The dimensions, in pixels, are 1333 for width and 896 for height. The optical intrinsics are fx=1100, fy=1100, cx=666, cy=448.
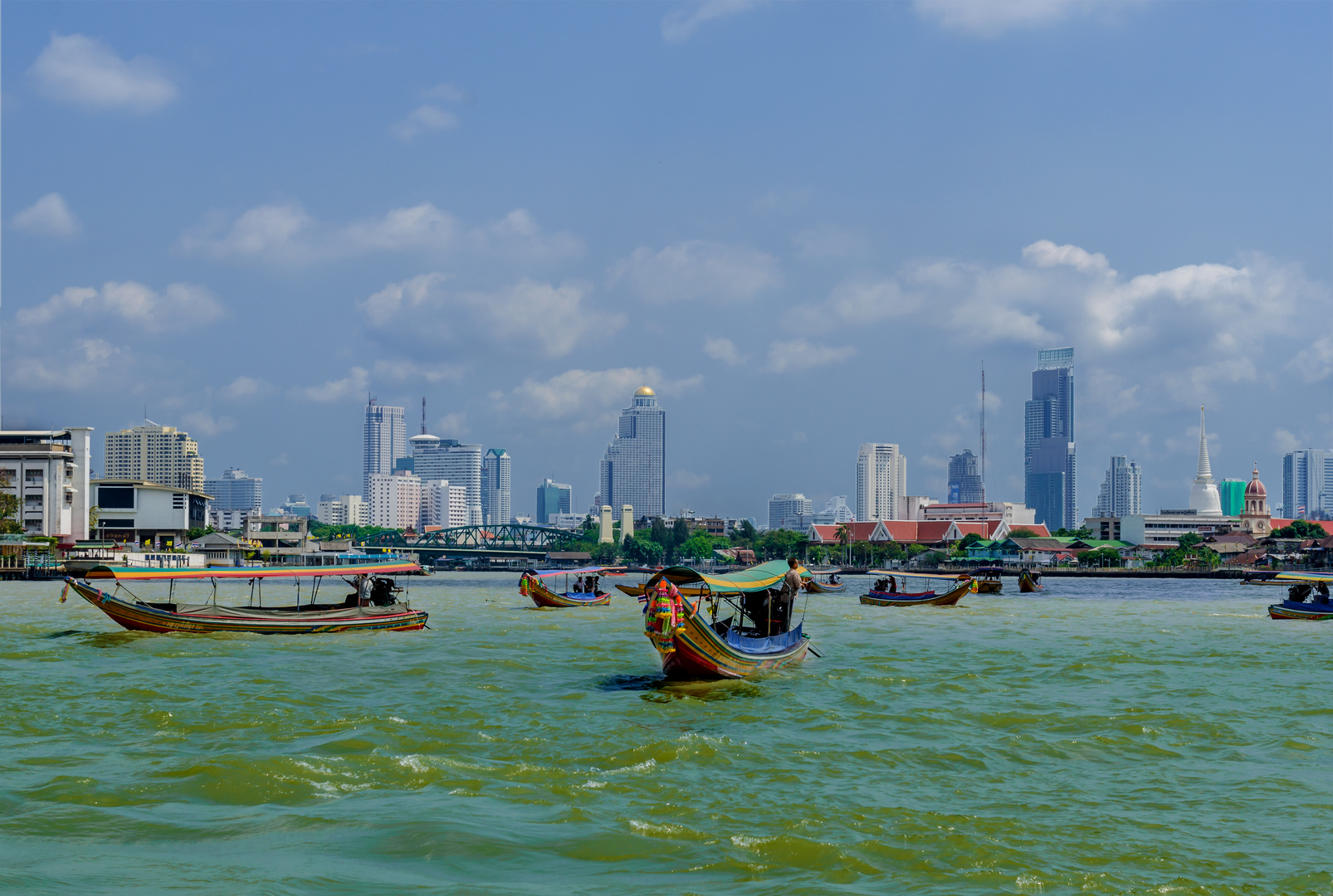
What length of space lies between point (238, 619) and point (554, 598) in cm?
1944

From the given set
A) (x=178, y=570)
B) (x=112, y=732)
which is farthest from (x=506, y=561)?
(x=112, y=732)

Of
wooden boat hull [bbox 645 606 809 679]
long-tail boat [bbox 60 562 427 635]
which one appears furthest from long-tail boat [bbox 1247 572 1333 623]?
long-tail boat [bbox 60 562 427 635]

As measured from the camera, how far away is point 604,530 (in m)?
194

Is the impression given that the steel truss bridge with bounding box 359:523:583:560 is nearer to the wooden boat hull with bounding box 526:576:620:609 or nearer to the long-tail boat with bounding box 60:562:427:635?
the wooden boat hull with bounding box 526:576:620:609

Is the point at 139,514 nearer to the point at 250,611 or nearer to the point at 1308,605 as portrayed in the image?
the point at 250,611

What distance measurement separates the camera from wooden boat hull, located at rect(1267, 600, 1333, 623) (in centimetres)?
3878

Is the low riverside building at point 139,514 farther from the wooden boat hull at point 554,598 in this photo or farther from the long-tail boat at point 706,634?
the long-tail boat at point 706,634

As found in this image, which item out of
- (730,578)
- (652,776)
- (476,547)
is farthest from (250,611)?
(476,547)

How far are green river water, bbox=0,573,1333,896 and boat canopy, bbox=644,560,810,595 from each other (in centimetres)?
167

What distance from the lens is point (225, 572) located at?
27312mm

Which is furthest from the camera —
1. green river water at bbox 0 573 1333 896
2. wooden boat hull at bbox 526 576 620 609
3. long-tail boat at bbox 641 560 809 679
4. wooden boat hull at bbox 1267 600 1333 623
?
wooden boat hull at bbox 526 576 620 609

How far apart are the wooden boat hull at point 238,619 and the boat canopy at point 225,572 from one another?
0.68 m

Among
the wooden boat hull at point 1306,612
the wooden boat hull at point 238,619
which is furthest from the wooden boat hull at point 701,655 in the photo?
the wooden boat hull at point 1306,612

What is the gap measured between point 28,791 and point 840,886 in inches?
313
